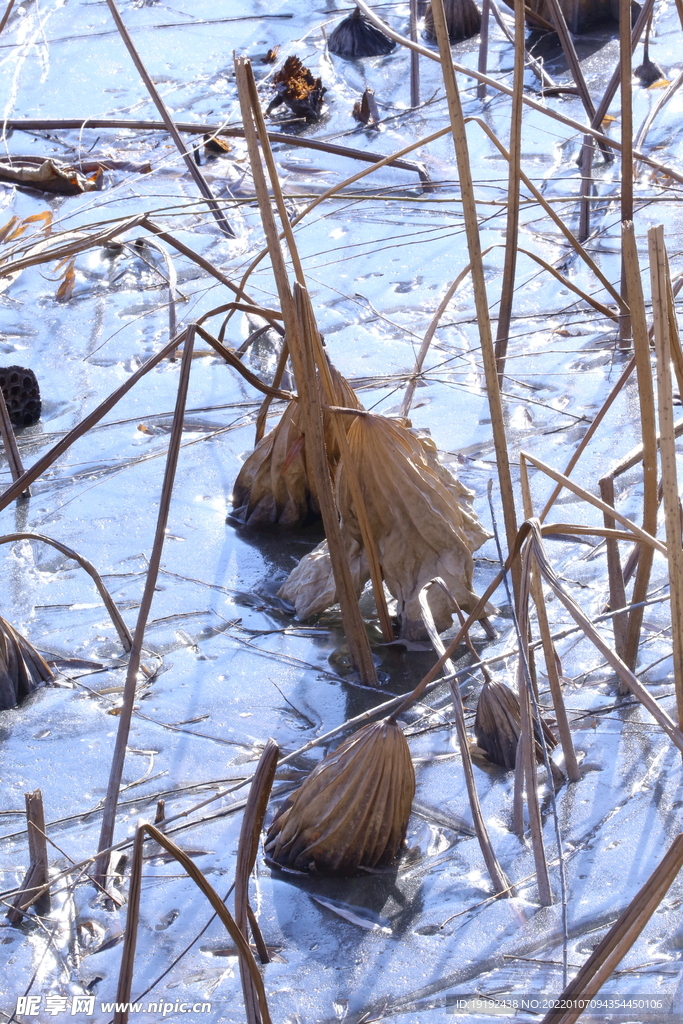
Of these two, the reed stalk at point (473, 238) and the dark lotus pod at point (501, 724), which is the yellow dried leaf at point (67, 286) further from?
the dark lotus pod at point (501, 724)

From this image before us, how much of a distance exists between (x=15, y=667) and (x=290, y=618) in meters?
0.56

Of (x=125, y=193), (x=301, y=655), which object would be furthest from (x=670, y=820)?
(x=125, y=193)

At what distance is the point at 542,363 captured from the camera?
9.55ft

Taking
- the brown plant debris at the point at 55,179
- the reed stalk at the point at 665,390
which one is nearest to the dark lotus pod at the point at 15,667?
the reed stalk at the point at 665,390

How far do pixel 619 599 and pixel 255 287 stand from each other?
196 centimetres

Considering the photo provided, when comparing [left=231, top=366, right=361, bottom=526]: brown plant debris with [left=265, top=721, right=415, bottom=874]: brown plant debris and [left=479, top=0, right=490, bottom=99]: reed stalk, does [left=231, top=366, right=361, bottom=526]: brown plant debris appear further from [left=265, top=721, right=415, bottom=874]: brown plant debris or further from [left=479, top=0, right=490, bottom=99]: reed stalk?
[left=479, top=0, right=490, bottom=99]: reed stalk

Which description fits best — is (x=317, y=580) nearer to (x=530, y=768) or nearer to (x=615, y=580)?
(x=615, y=580)

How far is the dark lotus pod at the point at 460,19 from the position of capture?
5.33m

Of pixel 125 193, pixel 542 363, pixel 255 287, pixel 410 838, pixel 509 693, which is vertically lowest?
pixel 410 838

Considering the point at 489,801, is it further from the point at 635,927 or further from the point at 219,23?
the point at 219,23

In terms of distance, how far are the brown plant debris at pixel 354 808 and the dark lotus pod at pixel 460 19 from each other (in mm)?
4815

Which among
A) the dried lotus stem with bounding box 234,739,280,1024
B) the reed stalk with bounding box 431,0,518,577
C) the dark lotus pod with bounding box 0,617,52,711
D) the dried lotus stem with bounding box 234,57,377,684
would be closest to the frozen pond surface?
the dark lotus pod with bounding box 0,617,52,711

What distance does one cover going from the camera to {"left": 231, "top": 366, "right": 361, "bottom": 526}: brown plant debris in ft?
7.59

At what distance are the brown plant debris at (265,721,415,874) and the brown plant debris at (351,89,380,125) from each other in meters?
3.71
